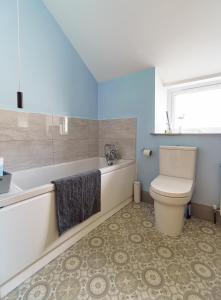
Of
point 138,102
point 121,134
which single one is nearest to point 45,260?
point 121,134

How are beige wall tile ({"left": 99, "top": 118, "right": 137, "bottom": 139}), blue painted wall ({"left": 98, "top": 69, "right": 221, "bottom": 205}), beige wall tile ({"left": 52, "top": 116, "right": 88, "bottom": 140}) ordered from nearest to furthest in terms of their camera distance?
1. blue painted wall ({"left": 98, "top": 69, "right": 221, "bottom": 205})
2. beige wall tile ({"left": 52, "top": 116, "right": 88, "bottom": 140})
3. beige wall tile ({"left": 99, "top": 118, "right": 137, "bottom": 139})

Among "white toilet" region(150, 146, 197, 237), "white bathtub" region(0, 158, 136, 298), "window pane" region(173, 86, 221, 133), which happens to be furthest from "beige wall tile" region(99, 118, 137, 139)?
"white bathtub" region(0, 158, 136, 298)

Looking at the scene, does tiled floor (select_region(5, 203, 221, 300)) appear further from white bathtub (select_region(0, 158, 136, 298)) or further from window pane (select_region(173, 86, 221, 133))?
window pane (select_region(173, 86, 221, 133))

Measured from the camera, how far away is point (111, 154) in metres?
2.51

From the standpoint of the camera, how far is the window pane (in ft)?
7.19

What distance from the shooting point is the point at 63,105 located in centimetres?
219

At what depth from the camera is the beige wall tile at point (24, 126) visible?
5.35ft

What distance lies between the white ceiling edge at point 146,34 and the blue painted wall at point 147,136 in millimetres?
221

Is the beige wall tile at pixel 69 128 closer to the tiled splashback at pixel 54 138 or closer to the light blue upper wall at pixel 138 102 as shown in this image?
the tiled splashback at pixel 54 138

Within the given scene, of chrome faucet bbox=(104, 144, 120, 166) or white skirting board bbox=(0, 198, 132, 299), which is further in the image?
chrome faucet bbox=(104, 144, 120, 166)

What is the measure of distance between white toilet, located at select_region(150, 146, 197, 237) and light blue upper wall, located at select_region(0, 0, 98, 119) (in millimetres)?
1521

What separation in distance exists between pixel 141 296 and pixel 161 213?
76 centimetres

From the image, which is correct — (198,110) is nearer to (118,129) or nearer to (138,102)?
(138,102)

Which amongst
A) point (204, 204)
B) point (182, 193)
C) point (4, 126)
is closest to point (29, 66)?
point (4, 126)
